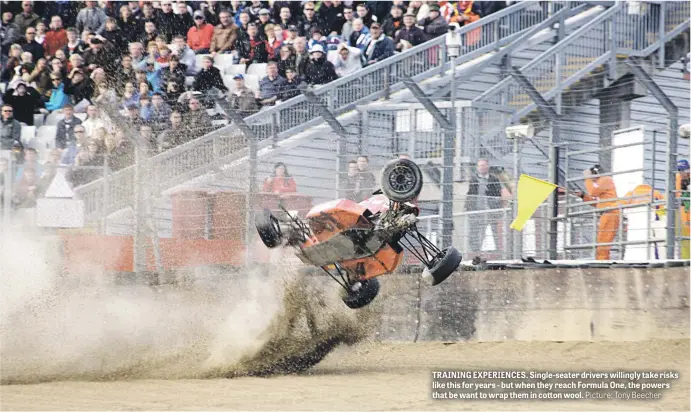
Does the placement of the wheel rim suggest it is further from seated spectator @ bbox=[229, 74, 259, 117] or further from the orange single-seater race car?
seated spectator @ bbox=[229, 74, 259, 117]

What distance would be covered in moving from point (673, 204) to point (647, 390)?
10.1 ft

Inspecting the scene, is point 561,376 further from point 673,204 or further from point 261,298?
point 261,298

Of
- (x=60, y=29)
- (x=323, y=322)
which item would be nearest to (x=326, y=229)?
(x=323, y=322)

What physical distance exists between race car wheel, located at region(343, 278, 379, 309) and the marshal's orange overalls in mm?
3047

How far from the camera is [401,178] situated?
9.81 meters

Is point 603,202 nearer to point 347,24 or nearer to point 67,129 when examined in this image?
point 347,24

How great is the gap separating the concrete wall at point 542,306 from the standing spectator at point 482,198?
1.80 ft

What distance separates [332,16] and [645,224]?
844 cm

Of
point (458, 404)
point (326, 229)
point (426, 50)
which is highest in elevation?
point (426, 50)

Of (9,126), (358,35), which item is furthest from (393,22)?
(9,126)

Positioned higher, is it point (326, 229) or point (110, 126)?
point (110, 126)

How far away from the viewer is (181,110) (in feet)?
45.9

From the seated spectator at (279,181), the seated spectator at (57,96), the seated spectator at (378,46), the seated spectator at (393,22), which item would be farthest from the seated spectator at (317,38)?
the seated spectator at (279,181)

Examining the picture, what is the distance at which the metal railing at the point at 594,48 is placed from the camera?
52.3ft
